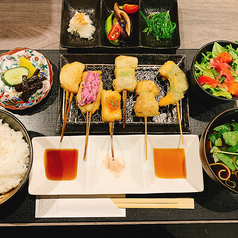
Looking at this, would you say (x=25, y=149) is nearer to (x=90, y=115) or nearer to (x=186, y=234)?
(x=90, y=115)

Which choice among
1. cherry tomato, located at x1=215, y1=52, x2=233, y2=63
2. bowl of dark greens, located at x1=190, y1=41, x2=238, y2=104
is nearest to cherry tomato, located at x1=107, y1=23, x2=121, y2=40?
bowl of dark greens, located at x1=190, y1=41, x2=238, y2=104

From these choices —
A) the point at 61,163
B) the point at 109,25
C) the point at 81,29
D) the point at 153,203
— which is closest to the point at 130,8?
the point at 109,25

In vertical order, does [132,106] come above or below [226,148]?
above

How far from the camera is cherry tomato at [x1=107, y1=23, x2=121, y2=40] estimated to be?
2.71m

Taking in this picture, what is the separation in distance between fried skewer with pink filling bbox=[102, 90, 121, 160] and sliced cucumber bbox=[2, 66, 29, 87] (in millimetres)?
1052

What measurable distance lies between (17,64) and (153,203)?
94.7 inches

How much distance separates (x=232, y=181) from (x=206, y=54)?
58.8 inches

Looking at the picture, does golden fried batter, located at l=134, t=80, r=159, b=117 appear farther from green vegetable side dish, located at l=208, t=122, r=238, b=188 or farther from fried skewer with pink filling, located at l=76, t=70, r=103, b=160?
green vegetable side dish, located at l=208, t=122, r=238, b=188

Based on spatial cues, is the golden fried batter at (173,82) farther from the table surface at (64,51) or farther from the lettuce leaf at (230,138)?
the lettuce leaf at (230,138)

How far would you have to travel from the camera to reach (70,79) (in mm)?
2506

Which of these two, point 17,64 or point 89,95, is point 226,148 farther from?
point 17,64

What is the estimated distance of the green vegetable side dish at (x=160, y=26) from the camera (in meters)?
2.74

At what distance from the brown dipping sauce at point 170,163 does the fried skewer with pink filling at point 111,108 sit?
59cm

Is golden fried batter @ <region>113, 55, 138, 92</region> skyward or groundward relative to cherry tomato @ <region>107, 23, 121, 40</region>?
groundward
